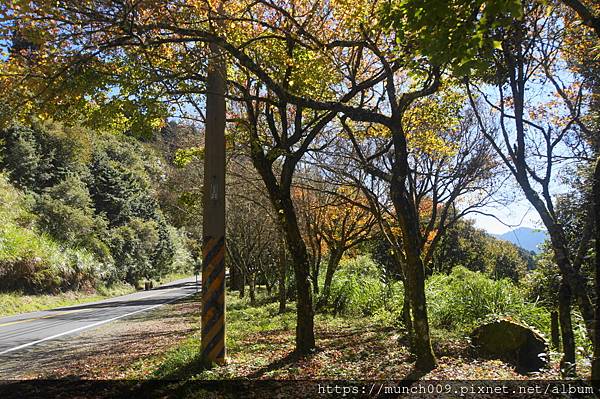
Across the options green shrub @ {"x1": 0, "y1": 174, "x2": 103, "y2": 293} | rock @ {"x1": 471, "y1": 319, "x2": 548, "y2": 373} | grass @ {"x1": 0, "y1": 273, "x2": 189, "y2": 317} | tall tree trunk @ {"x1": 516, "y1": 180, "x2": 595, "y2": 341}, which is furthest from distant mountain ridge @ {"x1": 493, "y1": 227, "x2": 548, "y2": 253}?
green shrub @ {"x1": 0, "y1": 174, "x2": 103, "y2": 293}

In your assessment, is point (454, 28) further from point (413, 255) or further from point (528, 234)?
point (528, 234)

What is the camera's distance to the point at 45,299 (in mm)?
23484

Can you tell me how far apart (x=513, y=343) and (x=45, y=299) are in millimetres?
24494

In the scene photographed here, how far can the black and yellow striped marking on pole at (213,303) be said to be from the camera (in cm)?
731

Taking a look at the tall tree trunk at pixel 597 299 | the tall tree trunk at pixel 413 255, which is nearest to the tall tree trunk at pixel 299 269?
the tall tree trunk at pixel 413 255

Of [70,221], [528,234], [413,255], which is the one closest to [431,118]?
[413,255]

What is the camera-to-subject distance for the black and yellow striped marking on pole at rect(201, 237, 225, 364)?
24.0ft

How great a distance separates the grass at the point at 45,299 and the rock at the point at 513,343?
19496mm

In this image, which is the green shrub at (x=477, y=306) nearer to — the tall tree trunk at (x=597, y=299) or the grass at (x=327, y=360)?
the grass at (x=327, y=360)

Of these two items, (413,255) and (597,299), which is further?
(413,255)

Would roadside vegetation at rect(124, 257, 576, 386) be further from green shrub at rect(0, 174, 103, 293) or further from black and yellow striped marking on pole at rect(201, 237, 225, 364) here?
green shrub at rect(0, 174, 103, 293)

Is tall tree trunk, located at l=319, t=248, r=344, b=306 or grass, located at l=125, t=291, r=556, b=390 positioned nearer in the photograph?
grass, located at l=125, t=291, r=556, b=390

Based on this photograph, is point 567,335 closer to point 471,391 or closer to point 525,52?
point 471,391

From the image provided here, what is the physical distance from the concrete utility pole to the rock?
5.08 metres
